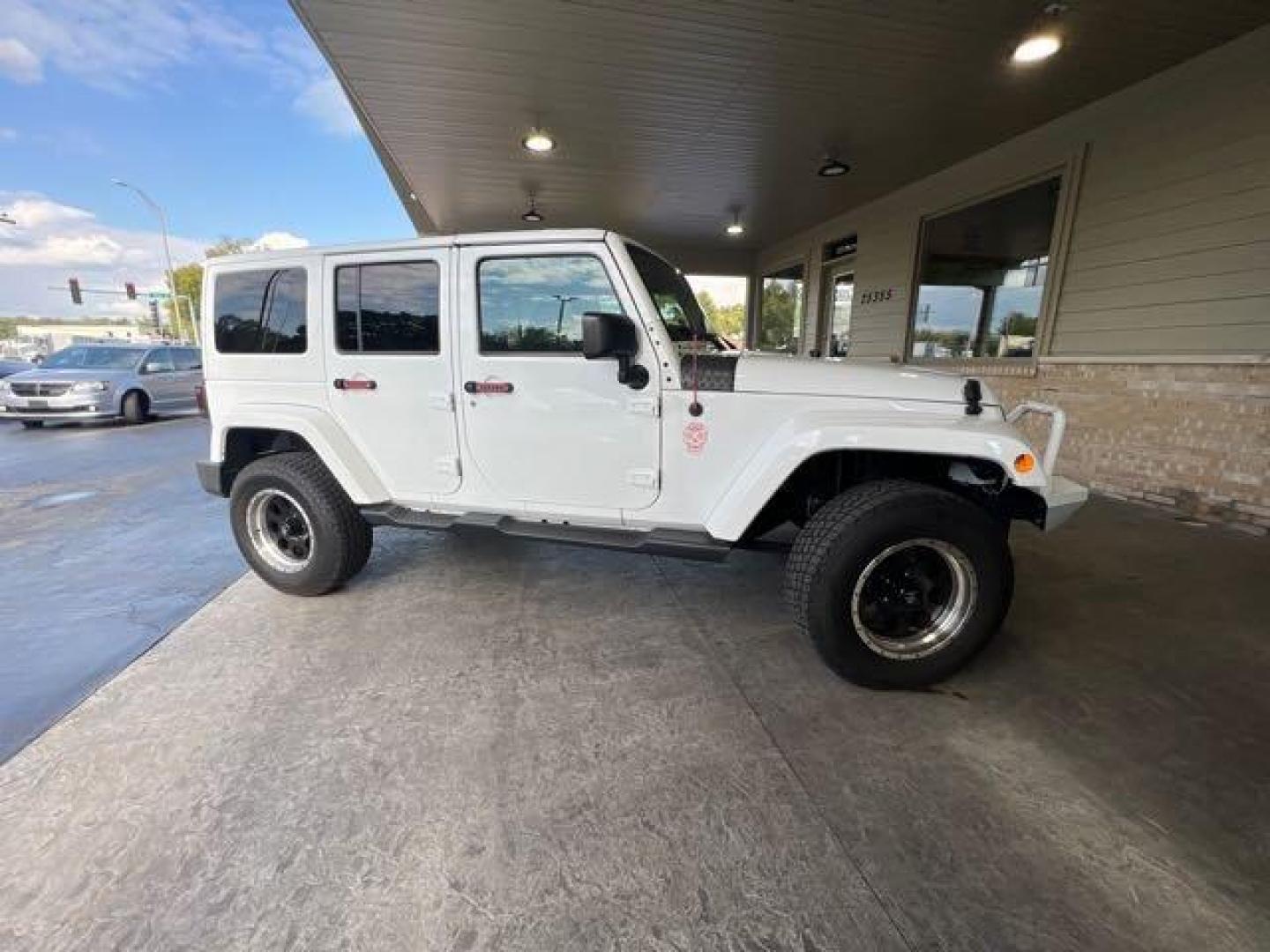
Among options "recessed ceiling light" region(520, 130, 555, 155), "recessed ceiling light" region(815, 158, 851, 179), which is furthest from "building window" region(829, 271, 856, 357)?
"recessed ceiling light" region(520, 130, 555, 155)

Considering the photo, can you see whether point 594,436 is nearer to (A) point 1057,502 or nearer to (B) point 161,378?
(A) point 1057,502

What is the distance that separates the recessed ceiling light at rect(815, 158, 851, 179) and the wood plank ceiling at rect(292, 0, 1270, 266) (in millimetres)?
120

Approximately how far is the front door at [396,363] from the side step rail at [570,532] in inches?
6.0

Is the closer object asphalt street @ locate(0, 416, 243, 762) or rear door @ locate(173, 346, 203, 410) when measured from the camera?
asphalt street @ locate(0, 416, 243, 762)

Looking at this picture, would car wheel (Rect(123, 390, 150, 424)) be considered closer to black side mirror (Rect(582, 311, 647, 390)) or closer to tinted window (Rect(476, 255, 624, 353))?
tinted window (Rect(476, 255, 624, 353))

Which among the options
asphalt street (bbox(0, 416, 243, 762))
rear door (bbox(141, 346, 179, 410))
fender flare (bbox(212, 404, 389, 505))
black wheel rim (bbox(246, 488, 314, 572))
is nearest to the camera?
asphalt street (bbox(0, 416, 243, 762))

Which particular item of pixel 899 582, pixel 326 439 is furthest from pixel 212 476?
pixel 899 582

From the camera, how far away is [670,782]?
70.4 inches

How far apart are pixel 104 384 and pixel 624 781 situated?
39.3 ft

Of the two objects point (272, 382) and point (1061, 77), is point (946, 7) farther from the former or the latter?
point (272, 382)

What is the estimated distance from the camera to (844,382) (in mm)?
2297

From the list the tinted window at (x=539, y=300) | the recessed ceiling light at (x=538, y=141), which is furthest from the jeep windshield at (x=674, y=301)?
the recessed ceiling light at (x=538, y=141)

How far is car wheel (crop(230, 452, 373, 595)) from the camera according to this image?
2.94 m

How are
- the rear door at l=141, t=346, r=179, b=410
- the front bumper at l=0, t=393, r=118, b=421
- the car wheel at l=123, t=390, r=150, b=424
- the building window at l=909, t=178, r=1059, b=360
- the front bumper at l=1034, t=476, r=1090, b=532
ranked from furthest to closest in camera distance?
the rear door at l=141, t=346, r=179, b=410 < the car wheel at l=123, t=390, r=150, b=424 < the front bumper at l=0, t=393, r=118, b=421 < the building window at l=909, t=178, r=1059, b=360 < the front bumper at l=1034, t=476, r=1090, b=532
